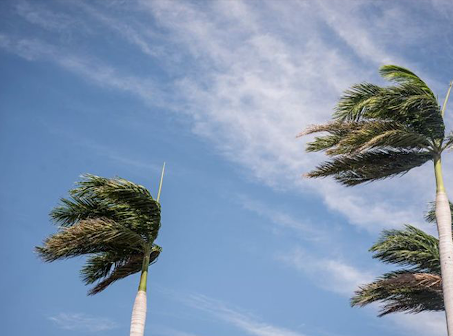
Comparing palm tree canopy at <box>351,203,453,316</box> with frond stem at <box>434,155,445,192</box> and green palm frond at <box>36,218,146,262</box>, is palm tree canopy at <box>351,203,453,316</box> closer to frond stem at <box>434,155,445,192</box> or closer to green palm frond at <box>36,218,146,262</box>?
frond stem at <box>434,155,445,192</box>

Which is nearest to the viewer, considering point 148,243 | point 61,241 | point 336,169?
point 61,241

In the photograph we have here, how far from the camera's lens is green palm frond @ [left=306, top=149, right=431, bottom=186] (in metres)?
20.8

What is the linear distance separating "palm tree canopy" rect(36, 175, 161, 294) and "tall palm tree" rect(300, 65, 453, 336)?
6020 millimetres

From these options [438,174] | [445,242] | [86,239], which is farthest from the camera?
[438,174]

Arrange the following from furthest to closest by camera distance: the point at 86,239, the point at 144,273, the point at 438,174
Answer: the point at 438,174
the point at 144,273
the point at 86,239

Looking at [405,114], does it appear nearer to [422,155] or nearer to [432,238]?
[422,155]

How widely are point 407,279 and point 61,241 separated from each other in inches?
431

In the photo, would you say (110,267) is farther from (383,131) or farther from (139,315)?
(383,131)

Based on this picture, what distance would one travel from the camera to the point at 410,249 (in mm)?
20812

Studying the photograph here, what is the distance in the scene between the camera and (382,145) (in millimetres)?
20172

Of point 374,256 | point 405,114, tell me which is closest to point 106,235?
point 374,256

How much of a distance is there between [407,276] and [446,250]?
178cm

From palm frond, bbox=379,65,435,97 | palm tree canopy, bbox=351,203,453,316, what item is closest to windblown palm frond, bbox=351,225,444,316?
palm tree canopy, bbox=351,203,453,316

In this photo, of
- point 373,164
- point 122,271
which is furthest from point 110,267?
point 373,164
